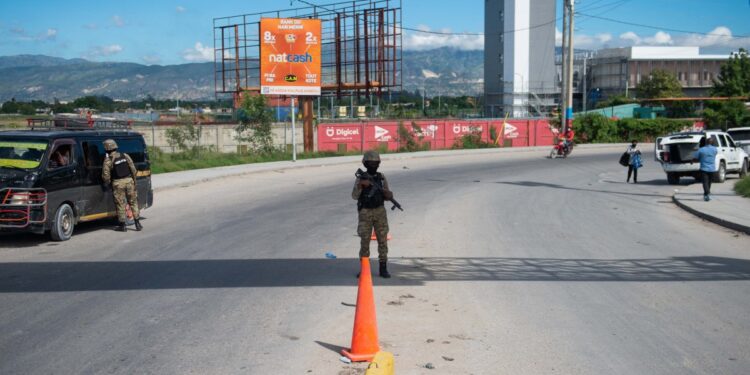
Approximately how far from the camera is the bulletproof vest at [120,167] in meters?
13.3

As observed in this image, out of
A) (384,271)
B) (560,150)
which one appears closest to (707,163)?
(384,271)

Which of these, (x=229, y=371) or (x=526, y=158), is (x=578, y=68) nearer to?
(x=526, y=158)

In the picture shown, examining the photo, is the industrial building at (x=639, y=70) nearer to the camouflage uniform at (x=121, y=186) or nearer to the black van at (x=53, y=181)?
the camouflage uniform at (x=121, y=186)

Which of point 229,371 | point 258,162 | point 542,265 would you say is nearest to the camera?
point 229,371

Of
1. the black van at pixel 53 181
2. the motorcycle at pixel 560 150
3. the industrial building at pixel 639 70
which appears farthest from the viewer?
the industrial building at pixel 639 70

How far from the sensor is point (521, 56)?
89.4 m

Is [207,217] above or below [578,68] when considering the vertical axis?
below

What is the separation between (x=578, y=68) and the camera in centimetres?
11250

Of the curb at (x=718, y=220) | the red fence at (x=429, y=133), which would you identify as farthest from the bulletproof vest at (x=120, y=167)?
the red fence at (x=429, y=133)

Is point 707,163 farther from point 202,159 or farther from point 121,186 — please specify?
point 202,159

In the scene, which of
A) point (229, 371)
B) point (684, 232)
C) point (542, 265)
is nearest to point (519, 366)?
point (229, 371)

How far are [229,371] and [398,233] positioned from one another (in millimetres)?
8134

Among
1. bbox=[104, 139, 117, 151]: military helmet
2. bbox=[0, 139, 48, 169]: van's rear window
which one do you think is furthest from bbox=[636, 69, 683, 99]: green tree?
bbox=[0, 139, 48, 169]: van's rear window

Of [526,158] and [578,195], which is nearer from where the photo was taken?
[578,195]
